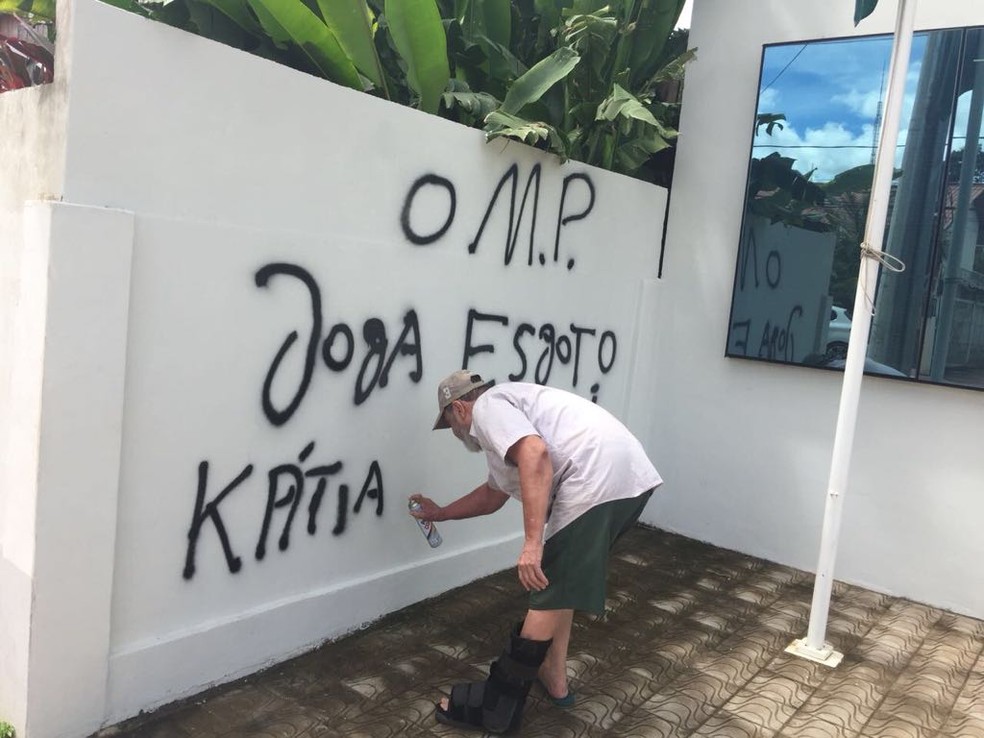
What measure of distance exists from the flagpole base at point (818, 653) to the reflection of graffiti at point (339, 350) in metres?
2.36

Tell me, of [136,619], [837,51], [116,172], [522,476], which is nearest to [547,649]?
[522,476]

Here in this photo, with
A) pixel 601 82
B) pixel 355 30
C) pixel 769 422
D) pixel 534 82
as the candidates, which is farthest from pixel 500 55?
pixel 769 422

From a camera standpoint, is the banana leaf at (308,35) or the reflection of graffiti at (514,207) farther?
the reflection of graffiti at (514,207)

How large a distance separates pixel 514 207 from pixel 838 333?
2283mm

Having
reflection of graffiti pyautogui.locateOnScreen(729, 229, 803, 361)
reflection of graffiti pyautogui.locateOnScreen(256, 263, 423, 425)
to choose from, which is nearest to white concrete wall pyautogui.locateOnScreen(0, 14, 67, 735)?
reflection of graffiti pyautogui.locateOnScreen(256, 263, 423, 425)

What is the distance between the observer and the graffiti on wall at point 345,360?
334 cm

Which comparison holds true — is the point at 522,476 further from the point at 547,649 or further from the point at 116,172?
the point at 116,172

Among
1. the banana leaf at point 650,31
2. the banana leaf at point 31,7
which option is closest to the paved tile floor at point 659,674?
the banana leaf at point 650,31

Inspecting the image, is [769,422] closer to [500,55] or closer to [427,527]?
[427,527]

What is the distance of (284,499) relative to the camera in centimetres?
352

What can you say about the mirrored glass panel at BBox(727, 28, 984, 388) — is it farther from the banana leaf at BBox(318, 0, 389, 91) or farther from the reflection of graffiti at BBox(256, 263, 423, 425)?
the banana leaf at BBox(318, 0, 389, 91)

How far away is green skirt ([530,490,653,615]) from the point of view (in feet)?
10.3

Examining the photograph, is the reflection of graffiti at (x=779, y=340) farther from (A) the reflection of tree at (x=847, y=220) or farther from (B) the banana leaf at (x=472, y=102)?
(B) the banana leaf at (x=472, y=102)

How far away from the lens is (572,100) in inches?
210
